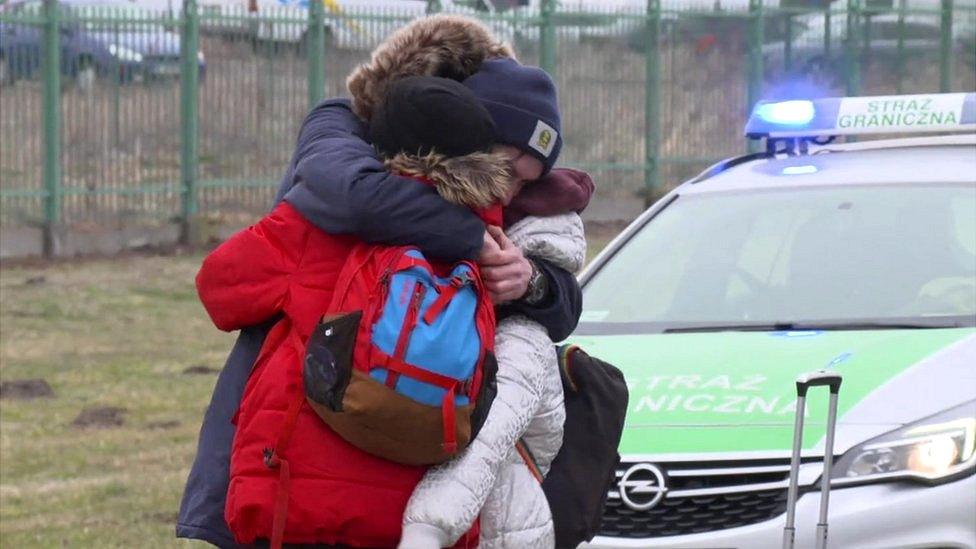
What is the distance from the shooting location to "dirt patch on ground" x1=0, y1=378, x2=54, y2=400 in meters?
9.80

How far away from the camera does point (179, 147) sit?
51.7 ft

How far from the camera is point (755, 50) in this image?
65.5 ft

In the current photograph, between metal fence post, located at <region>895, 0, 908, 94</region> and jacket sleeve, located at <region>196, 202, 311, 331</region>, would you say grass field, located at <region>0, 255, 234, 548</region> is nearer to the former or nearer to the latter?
jacket sleeve, located at <region>196, 202, 311, 331</region>

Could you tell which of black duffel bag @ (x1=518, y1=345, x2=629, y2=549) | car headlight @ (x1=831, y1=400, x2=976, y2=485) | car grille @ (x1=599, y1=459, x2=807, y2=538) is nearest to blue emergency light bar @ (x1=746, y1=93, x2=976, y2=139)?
car headlight @ (x1=831, y1=400, x2=976, y2=485)

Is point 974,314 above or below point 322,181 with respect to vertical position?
below

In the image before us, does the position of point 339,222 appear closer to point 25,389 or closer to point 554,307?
point 554,307

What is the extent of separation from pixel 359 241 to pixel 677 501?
199cm

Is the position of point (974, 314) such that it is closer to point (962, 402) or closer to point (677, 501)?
point (962, 402)

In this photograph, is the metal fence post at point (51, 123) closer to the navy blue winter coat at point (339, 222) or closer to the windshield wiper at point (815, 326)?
the windshield wiper at point (815, 326)

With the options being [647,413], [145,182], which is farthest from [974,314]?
[145,182]

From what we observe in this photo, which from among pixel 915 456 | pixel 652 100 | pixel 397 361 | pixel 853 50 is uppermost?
pixel 397 361

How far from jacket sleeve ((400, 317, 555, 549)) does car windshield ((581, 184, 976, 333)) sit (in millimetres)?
A: 2453

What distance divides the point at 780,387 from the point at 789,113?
1.65 m

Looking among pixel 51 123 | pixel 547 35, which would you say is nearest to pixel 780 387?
pixel 51 123
